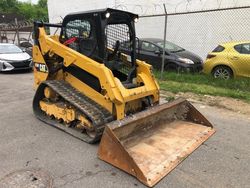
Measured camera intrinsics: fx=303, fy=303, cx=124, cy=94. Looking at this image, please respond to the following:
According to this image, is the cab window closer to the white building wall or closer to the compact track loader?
the white building wall

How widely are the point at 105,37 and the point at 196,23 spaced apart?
10.6m

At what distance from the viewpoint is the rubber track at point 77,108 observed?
4.86 meters

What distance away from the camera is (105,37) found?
528 centimetres

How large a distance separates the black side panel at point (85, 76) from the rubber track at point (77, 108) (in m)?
0.24

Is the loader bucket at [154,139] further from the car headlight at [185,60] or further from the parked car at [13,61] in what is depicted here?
the parked car at [13,61]

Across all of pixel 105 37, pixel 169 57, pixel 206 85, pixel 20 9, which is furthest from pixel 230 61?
pixel 20 9

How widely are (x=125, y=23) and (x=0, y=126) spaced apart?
322 centimetres

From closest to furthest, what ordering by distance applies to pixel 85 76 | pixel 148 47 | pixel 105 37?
pixel 105 37 < pixel 85 76 < pixel 148 47

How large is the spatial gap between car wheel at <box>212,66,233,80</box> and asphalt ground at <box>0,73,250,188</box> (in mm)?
3751

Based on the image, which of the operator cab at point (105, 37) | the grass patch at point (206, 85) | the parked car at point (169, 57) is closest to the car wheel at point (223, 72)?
the grass patch at point (206, 85)

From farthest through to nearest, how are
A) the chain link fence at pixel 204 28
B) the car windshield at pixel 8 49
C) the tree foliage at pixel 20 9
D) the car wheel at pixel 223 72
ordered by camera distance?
the tree foliage at pixel 20 9 < the car windshield at pixel 8 49 < the chain link fence at pixel 204 28 < the car wheel at pixel 223 72

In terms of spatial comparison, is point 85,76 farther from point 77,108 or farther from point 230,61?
point 230,61

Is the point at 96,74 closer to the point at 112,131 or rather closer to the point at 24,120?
the point at 112,131

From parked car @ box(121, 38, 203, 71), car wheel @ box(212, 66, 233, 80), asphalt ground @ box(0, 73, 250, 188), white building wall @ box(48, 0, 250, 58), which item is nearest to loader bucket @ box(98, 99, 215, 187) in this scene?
asphalt ground @ box(0, 73, 250, 188)
